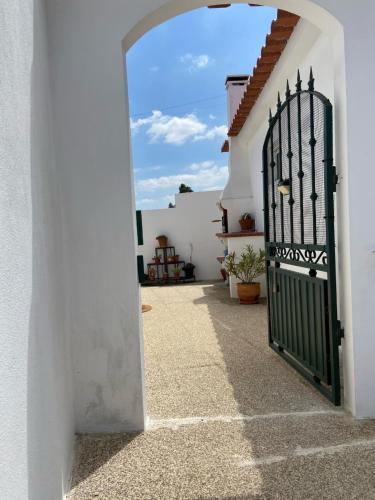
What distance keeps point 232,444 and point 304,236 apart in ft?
6.34

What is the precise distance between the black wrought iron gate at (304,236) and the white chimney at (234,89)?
645 centimetres

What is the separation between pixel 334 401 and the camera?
308cm

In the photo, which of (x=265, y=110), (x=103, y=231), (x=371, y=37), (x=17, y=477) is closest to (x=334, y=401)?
(x=103, y=231)

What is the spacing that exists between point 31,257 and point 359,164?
2339 millimetres

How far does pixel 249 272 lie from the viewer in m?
7.98

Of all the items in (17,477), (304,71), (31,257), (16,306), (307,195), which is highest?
(304,71)

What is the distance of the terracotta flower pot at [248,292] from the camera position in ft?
25.5

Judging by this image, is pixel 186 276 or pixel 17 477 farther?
pixel 186 276

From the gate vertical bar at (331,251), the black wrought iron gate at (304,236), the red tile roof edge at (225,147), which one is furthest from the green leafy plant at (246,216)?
the gate vertical bar at (331,251)

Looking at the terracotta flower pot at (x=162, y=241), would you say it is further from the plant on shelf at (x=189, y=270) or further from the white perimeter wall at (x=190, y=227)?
the plant on shelf at (x=189, y=270)

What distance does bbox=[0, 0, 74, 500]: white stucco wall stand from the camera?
138 centimetres

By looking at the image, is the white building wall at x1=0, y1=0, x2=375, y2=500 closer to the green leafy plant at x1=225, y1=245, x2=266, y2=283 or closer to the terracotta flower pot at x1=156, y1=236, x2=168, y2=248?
the green leafy plant at x1=225, y1=245, x2=266, y2=283

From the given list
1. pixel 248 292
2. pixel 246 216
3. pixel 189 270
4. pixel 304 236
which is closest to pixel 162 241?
pixel 189 270

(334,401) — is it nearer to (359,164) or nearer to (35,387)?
(359,164)
